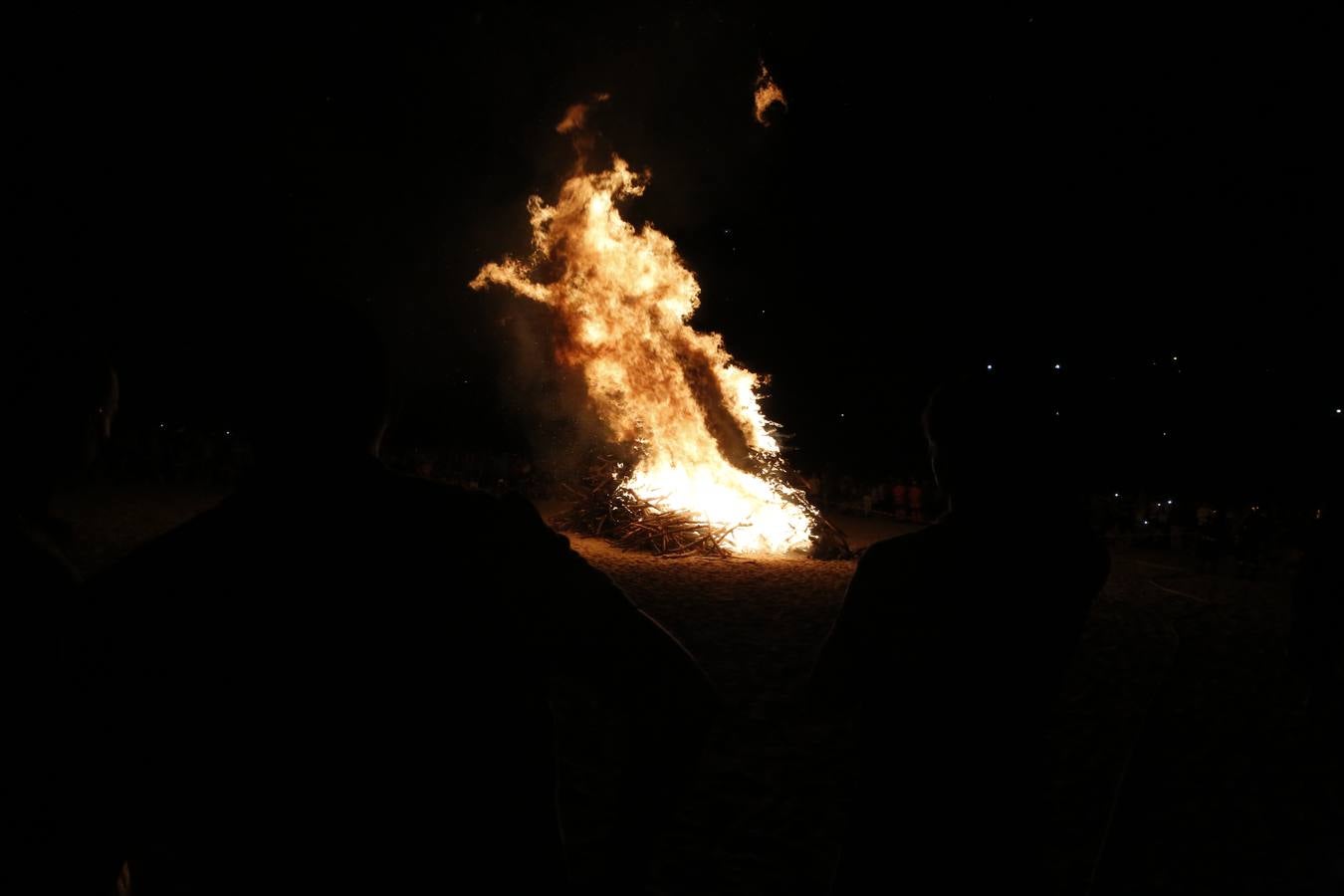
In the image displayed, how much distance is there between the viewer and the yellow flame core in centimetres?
1723

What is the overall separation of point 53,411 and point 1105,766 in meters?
6.28

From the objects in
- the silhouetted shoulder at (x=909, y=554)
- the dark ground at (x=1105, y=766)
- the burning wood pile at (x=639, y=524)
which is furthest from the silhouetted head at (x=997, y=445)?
the burning wood pile at (x=639, y=524)

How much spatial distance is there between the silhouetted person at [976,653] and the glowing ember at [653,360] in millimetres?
14327

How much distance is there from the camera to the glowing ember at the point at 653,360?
56.5 ft

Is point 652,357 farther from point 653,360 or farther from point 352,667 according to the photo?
point 352,667

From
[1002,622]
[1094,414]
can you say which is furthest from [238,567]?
[1094,414]

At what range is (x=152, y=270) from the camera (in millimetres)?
37219

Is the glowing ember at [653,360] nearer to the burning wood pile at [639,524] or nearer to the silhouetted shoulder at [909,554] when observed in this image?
the burning wood pile at [639,524]

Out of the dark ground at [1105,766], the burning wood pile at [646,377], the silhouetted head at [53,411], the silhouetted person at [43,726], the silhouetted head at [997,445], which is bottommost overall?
the dark ground at [1105,766]

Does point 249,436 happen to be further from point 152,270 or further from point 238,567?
point 152,270

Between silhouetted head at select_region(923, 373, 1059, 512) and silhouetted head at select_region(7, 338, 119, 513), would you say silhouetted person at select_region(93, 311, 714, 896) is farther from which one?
silhouetted head at select_region(923, 373, 1059, 512)

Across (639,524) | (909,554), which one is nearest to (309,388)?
(909,554)

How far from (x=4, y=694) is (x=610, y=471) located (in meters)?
17.4

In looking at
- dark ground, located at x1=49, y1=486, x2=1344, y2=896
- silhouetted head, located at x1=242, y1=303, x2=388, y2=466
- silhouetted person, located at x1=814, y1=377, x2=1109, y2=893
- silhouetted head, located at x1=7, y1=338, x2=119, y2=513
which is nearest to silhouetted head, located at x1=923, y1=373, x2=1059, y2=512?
silhouetted person, located at x1=814, y1=377, x2=1109, y2=893
